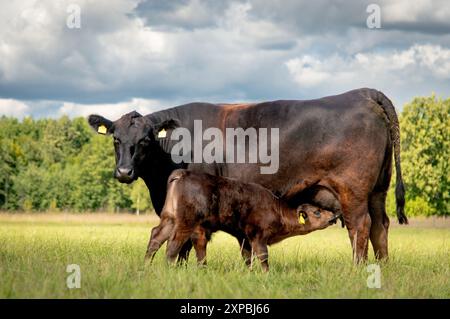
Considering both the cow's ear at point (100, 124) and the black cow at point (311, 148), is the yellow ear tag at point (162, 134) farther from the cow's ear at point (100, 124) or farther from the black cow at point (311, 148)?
the cow's ear at point (100, 124)

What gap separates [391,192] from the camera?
5141cm

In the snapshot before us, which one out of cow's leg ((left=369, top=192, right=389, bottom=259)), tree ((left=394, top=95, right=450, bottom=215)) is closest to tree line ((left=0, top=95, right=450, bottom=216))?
tree ((left=394, top=95, right=450, bottom=215))

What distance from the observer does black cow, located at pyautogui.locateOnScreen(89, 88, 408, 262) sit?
34.5 ft

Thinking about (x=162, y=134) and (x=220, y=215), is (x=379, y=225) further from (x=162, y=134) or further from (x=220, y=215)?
(x=162, y=134)

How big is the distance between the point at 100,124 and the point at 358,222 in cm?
490

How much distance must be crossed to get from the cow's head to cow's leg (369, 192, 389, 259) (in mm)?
3992

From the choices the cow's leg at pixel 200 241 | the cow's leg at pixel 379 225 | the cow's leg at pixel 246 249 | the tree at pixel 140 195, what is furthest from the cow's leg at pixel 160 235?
the tree at pixel 140 195

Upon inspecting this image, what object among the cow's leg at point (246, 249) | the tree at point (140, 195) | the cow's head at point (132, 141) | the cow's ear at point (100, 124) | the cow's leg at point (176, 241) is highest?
the cow's ear at point (100, 124)

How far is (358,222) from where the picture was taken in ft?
34.7

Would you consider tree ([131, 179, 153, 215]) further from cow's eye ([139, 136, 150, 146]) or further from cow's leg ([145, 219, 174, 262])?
cow's leg ([145, 219, 174, 262])

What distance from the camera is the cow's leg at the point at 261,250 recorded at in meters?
9.78

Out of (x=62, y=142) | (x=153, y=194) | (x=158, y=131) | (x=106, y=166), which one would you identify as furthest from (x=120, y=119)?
(x=62, y=142)
